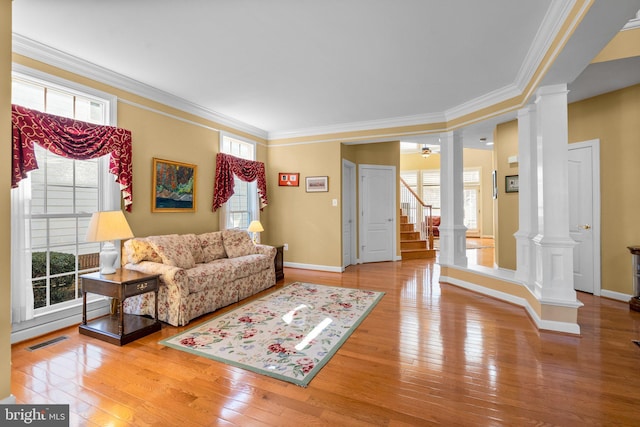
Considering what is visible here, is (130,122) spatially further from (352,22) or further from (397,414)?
(397,414)

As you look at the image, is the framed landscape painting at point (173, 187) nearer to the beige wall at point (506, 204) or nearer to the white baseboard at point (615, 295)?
the beige wall at point (506, 204)

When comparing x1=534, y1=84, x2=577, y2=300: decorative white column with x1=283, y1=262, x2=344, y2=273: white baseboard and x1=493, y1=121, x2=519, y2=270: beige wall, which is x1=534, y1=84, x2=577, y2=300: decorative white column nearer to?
x1=493, y1=121, x2=519, y2=270: beige wall

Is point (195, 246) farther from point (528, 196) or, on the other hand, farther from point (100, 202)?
point (528, 196)

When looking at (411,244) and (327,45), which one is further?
(411,244)

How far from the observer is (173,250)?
11.6 feet

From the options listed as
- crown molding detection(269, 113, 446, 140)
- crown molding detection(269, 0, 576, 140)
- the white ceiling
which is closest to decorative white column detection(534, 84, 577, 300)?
the white ceiling

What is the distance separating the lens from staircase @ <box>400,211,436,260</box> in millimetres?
7169

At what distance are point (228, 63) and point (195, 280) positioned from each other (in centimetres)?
239

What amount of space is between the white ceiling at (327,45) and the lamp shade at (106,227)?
1642 mm

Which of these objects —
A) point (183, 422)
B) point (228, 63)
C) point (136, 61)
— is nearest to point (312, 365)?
point (183, 422)

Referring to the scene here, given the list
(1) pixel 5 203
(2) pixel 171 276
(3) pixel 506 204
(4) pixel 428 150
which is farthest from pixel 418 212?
(1) pixel 5 203

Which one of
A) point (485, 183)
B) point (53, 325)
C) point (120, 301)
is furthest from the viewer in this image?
point (485, 183)

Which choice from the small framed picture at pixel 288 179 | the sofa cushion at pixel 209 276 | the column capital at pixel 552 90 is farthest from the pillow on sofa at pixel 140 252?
the column capital at pixel 552 90

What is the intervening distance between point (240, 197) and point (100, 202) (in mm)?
2466
